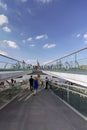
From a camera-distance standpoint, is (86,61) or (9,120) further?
(9,120)

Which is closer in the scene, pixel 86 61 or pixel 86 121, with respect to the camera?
pixel 86 61

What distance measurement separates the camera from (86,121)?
7984 millimetres

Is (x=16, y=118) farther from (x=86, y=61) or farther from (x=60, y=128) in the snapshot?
(x=86, y=61)

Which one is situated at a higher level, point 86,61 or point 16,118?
point 86,61

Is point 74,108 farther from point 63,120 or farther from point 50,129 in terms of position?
point 50,129

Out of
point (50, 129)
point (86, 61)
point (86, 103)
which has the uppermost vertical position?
point (86, 61)

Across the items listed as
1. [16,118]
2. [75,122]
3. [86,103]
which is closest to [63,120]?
[75,122]

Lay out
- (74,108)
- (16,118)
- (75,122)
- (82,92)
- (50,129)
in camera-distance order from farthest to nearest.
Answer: (74,108)
(82,92)
(16,118)
(75,122)
(50,129)

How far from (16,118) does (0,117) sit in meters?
0.66

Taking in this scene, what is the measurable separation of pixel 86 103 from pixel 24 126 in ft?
8.81

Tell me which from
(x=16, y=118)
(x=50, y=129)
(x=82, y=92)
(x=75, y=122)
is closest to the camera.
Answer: (x=50, y=129)

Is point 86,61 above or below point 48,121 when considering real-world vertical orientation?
above

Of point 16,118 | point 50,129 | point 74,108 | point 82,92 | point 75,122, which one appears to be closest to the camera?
point 50,129

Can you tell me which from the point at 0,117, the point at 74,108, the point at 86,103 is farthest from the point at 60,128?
the point at 74,108
